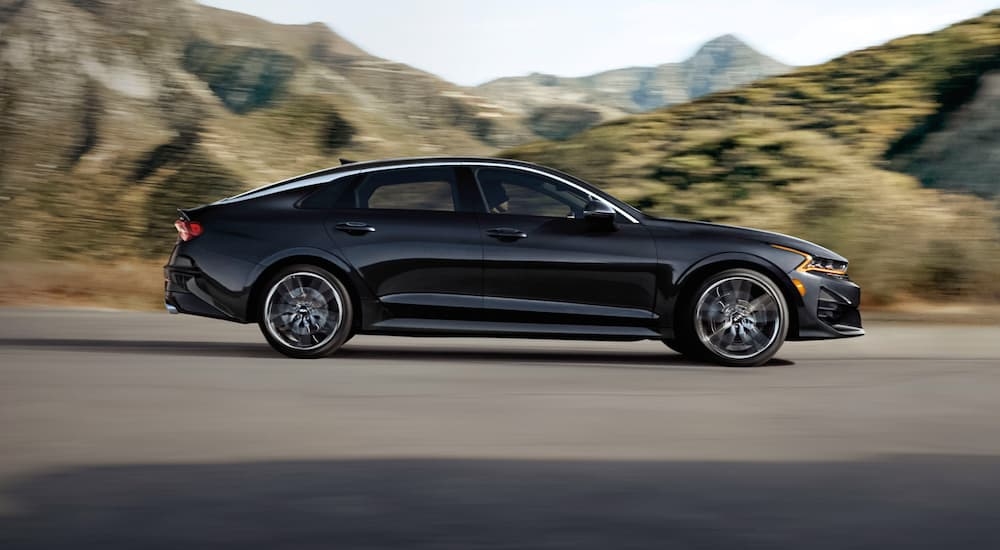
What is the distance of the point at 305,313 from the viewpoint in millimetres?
10781

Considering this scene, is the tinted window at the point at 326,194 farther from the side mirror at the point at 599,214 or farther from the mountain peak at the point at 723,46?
the mountain peak at the point at 723,46

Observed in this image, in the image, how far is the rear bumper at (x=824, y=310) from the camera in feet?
34.5

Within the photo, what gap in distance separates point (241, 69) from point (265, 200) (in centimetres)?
2335

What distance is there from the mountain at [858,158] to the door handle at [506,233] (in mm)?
7324

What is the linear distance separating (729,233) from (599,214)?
38.3 inches

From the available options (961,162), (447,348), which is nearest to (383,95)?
(961,162)

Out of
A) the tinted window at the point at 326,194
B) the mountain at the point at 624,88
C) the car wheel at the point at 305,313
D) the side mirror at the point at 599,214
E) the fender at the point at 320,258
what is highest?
the mountain at the point at 624,88

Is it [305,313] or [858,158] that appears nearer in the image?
[305,313]

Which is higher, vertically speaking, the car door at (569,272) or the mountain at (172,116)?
the mountain at (172,116)

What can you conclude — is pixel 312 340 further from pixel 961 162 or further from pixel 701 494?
pixel 961 162

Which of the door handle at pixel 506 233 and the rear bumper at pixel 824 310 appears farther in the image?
the door handle at pixel 506 233

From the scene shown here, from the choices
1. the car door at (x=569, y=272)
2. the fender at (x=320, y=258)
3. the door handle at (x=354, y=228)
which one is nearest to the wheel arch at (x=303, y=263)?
the fender at (x=320, y=258)

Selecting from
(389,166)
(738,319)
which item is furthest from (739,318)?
(389,166)

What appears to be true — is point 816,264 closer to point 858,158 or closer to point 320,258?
point 320,258
